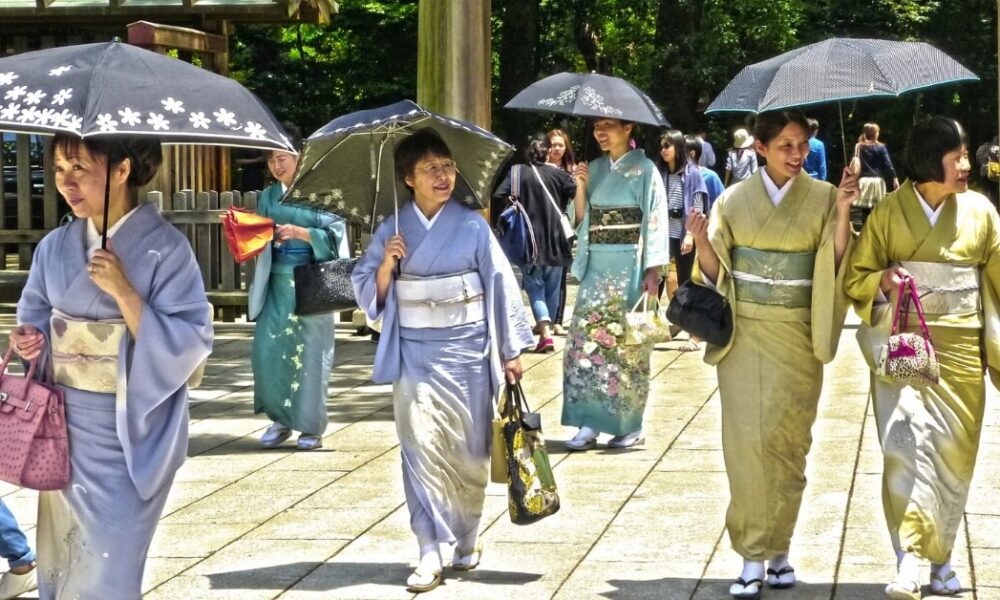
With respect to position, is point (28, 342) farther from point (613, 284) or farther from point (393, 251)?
point (613, 284)

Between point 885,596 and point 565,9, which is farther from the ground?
point 565,9

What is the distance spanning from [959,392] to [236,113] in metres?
2.66

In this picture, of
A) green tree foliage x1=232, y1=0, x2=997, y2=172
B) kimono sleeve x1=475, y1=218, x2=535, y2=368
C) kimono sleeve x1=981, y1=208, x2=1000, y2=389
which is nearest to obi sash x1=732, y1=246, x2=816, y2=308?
kimono sleeve x1=981, y1=208, x2=1000, y2=389

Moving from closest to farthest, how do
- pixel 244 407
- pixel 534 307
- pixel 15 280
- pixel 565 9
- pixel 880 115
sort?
pixel 244 407
pixel 534 307
pixel 15 280
pixel 565 9
pixel 880 115

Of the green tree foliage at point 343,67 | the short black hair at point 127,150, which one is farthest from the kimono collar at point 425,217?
the green tree foliage at point 343,67

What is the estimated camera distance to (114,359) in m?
4.44

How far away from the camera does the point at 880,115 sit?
31719mm

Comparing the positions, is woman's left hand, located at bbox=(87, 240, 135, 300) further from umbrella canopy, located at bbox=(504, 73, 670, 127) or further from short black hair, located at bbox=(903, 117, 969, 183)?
umbrella canopy, located at bbox=(504, 73, 670, 127)

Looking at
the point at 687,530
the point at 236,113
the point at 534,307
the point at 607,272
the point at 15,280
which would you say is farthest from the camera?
the point at 15,280

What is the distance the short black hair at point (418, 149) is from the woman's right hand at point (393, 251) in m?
0.27

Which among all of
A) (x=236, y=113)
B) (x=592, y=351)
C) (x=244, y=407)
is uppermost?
(x=236, y=113)

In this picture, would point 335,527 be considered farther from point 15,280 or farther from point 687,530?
point 15,280

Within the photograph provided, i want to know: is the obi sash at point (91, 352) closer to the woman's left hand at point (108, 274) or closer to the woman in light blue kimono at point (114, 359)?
the woman in light blue kimono at point (114, 359)

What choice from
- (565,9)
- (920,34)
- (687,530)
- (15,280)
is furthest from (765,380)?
(920,34)
